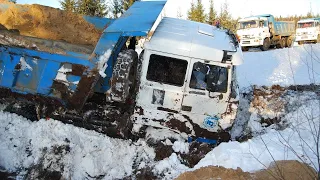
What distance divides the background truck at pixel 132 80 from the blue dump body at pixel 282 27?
1840 cm

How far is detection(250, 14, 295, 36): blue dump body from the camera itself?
2280 cm

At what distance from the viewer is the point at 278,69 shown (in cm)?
1312

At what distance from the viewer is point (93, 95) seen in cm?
594

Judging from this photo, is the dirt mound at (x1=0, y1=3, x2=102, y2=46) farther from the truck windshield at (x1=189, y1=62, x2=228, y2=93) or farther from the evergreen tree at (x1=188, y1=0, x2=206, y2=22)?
the evergreen tree at (x1=188, y1=0, x2=206, y2=22)

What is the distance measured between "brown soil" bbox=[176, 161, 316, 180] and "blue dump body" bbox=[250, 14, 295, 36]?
2026 centimetres

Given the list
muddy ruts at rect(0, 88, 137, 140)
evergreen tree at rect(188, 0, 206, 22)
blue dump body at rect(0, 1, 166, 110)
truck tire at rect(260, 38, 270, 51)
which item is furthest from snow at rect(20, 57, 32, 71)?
evergreen tree at rect(188, 0, 206, 22)

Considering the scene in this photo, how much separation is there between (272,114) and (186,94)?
12.6 feet

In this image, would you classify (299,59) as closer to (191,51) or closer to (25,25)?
(191,51)

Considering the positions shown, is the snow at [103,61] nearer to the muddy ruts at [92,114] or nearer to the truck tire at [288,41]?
the muddy ruts at [92,114]

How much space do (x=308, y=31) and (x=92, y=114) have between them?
75.9ft

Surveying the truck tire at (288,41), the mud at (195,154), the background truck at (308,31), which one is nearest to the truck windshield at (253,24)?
the truck tire at (288,41)

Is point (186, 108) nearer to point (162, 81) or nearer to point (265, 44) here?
point (162, 81)

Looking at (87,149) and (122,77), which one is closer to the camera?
(122,77)

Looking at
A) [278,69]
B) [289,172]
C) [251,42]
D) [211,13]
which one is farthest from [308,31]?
[289,172]
